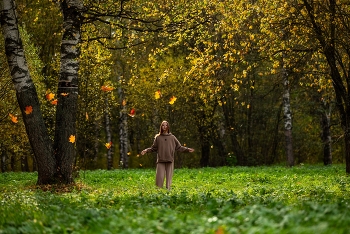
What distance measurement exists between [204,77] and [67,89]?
5.73 m

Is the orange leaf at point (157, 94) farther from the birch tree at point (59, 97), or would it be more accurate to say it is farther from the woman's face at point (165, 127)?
the birch tree at point (59, 97)

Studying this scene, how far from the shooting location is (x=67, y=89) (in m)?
17.8

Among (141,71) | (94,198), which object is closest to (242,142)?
(141,71)

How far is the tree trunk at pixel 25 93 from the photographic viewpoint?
56.4 ft

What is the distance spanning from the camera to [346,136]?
23656 mm

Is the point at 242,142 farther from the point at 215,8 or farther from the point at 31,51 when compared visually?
the point at 215,8

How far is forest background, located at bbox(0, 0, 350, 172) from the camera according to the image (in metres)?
20.3

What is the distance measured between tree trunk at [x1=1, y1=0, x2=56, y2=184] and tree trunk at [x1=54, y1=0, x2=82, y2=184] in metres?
0.48

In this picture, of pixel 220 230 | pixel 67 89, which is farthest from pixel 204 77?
pixel 220 230

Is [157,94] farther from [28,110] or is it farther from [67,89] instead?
[28,110]

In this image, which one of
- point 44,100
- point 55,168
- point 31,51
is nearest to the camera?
point 55,168

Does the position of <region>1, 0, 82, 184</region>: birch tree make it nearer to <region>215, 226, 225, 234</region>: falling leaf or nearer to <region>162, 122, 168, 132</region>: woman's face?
<region>162, 122, 168, 132</region>: woman's face

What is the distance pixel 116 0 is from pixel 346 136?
11.7 metres

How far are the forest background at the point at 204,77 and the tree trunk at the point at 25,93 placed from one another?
1846 millimetres
